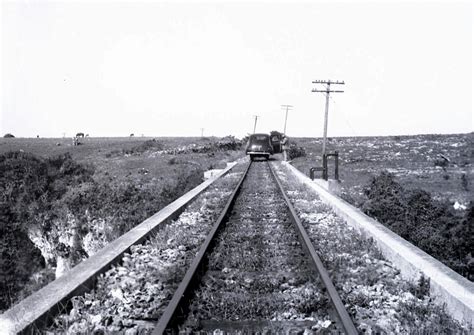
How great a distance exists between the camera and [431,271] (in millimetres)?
4820

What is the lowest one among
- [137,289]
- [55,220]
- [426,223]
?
[55,220]

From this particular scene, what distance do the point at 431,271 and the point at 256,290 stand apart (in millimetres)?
1992

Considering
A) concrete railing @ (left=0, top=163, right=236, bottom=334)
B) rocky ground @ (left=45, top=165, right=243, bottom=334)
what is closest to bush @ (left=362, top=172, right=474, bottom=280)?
rocky ground @ (left=45, top=165, right=243, bottom=334)

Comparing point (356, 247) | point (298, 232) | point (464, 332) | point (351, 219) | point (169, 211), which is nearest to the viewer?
point (464, 332)

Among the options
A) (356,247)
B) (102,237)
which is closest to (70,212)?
(102,237)

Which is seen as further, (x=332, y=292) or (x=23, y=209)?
(x=23, y=209)

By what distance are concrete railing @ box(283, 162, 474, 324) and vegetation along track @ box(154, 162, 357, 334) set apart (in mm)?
1071

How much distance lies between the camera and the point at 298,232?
295 inches

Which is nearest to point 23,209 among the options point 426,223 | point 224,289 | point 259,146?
point 426,223

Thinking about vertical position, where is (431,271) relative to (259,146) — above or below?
below

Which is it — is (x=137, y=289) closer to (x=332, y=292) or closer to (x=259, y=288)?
(x=259, y=288)

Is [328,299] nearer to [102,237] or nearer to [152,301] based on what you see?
[152,301]

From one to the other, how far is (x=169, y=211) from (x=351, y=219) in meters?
3.77

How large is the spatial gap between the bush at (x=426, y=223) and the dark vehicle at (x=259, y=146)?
16325 millimetres
